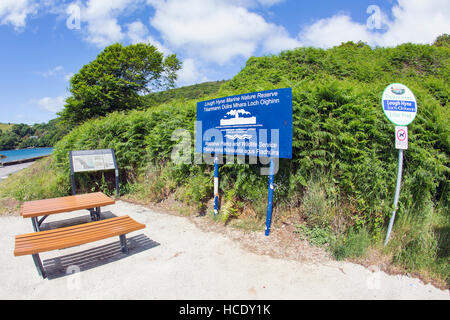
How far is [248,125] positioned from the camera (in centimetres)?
462

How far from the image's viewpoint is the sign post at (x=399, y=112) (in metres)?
3.60

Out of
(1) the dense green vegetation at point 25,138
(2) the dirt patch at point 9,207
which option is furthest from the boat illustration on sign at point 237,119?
(1) the dense green vegetation at point 25,138

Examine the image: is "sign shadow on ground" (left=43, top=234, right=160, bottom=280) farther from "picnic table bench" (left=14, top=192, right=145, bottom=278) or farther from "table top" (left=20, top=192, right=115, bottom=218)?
"table top" (left=20, top=192, right=115, bottom=218)

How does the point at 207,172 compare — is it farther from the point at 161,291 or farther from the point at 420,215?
the point at 420,215

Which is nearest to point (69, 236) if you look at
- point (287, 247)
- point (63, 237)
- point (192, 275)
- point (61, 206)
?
point (63, 237)

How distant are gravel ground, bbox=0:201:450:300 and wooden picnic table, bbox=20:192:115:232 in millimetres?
649

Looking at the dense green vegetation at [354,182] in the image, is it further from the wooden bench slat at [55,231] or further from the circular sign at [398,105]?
the wooden bench slat at [55,231]

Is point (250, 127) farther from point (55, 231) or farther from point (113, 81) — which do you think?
point (113, 81)

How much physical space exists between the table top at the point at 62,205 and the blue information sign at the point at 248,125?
228cm

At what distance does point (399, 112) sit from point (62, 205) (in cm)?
589

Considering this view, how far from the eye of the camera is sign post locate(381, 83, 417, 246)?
360cm

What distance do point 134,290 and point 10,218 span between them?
482 cm

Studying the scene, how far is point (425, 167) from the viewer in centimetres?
392
